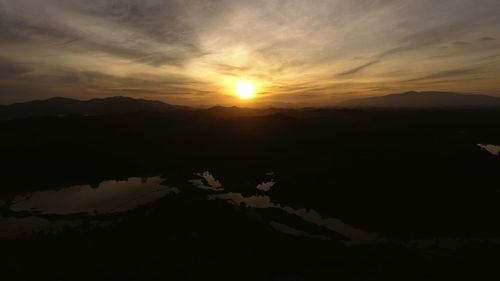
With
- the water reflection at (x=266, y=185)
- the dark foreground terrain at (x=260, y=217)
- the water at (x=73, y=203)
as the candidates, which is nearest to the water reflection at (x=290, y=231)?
the dark foreground terrain at (x=260, y=217)

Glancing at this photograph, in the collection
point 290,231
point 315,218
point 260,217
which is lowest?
point 315,218

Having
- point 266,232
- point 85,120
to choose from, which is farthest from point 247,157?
point 85,120

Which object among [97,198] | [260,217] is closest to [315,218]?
[260,217]

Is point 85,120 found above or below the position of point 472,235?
above

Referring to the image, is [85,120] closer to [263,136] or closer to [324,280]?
[263,136]

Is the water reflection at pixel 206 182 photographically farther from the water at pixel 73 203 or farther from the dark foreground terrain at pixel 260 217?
the water at pixel 73 203

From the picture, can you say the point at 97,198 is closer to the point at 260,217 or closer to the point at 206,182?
the point at 206,182
